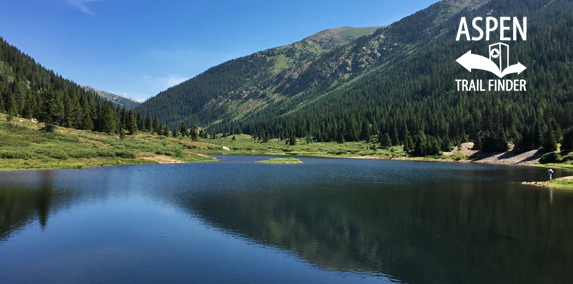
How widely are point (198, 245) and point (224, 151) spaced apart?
150438mm

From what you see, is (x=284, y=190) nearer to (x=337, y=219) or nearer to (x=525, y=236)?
(x=337, y=219)

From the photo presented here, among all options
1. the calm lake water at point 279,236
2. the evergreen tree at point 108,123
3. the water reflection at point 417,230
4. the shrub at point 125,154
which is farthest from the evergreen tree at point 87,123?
the water reflection at point 417,230

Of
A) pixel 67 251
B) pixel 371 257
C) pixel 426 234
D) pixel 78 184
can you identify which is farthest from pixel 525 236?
pixel 78 184

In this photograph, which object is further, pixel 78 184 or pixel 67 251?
pixel 78 184

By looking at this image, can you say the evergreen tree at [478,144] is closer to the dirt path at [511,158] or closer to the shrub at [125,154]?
the dirt path at [511,158]

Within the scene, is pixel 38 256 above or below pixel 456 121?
below

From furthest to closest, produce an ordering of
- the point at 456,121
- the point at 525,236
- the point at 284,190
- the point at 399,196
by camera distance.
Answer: the point at 456,121 < the point at 284,190 < the point at 399,196 < the point at 525,236

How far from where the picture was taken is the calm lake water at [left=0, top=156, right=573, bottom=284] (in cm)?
1766

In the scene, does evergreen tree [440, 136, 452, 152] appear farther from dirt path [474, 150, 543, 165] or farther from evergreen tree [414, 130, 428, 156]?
dirt path [474, 150, 543, 165]

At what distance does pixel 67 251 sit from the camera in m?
20.6

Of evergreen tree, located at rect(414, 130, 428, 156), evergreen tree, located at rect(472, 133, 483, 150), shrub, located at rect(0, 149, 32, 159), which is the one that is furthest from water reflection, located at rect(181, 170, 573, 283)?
evergreen tree, located at rect(414, 130, 428, 156)

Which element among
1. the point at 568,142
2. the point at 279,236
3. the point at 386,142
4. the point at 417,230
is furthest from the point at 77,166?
the point at 386,142

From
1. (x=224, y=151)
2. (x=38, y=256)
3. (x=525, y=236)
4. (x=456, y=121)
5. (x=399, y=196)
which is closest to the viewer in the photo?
(x=38, y=256)

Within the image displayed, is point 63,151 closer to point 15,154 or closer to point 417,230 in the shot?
point 15,154
